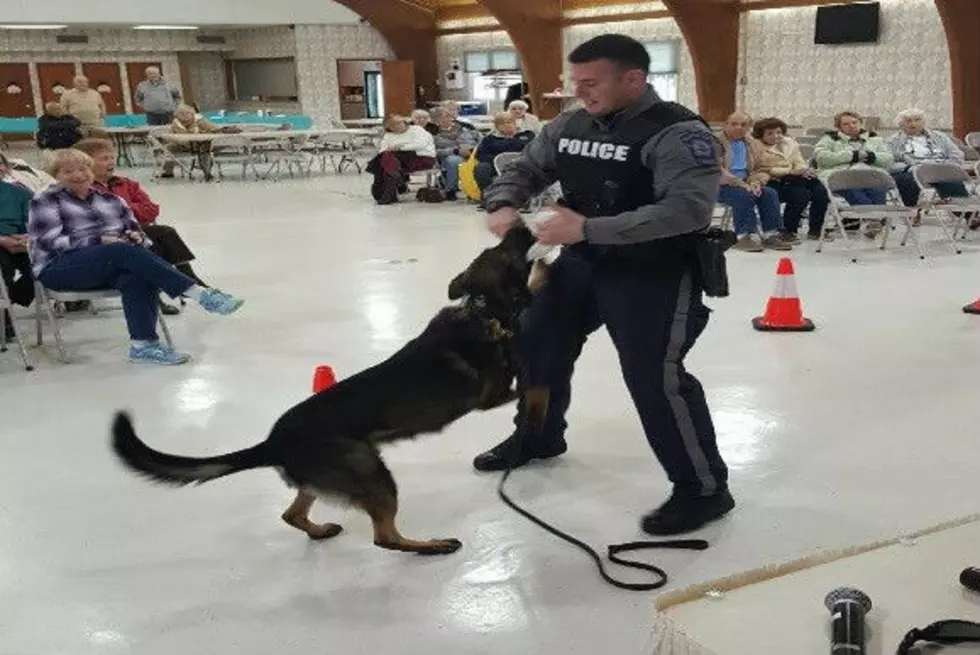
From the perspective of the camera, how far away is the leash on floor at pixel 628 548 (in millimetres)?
2352

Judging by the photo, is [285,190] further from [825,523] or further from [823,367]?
[825,523]

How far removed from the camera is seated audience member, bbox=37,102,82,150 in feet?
32.1

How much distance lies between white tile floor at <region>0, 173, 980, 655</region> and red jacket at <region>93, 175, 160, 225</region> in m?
0.63

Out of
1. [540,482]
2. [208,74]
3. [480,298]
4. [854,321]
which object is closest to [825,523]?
[540,482]

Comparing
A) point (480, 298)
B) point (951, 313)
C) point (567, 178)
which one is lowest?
point (951, 313)

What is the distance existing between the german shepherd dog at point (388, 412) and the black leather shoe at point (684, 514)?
21.4 inches

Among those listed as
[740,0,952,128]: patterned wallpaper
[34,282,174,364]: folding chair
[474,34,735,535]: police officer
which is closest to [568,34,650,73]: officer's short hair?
[474,34,735,535]: police officer

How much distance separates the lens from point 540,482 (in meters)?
3.02

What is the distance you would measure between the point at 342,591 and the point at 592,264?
44.3 inches

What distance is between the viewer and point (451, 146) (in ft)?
36.2

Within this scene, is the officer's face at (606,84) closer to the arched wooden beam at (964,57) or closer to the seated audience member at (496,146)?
the seated audience member at (496,146)

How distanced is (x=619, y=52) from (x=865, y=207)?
5.03 metres

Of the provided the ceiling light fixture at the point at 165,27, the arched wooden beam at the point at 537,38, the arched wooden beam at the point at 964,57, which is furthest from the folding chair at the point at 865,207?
the ceiling light fixture at the point at 165,27

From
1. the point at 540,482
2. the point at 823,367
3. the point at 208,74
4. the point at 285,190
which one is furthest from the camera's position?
the point at 208,74
